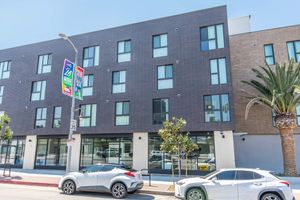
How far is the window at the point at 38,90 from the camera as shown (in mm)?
23953

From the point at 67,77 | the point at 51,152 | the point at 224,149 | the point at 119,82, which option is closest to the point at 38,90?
the point at 51,152

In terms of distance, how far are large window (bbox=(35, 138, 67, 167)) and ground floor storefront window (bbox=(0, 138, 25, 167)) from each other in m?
1.98

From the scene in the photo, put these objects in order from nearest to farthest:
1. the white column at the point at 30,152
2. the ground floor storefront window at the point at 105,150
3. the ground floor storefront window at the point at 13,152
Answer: the ground floor storefront window at the point at 105,150, the white column at the point at 30,152, the ground floor storefront window at the point at 13,152

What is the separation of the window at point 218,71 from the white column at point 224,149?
4.03 m

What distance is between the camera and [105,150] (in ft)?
68.2

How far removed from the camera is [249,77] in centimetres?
2145

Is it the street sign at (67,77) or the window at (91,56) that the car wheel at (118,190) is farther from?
the window at (91,56)

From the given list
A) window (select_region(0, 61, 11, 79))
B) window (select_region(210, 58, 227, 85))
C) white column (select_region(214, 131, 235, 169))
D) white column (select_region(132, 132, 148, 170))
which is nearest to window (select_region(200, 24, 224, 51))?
window (select_region(210, 58, 227, 85))

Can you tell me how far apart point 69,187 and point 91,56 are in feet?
47.3

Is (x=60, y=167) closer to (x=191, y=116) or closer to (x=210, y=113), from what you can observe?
(x=191, y=116)

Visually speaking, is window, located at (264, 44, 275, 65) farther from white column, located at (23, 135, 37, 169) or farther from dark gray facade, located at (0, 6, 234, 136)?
white column, located at (23, 135, 37, 169)

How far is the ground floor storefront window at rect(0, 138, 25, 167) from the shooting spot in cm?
2336

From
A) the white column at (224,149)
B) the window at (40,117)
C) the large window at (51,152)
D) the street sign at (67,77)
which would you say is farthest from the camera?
the window at (40,117)

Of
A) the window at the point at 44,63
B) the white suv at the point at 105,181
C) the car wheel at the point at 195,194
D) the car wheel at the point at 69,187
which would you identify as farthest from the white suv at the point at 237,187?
the window at the point at 44,63
